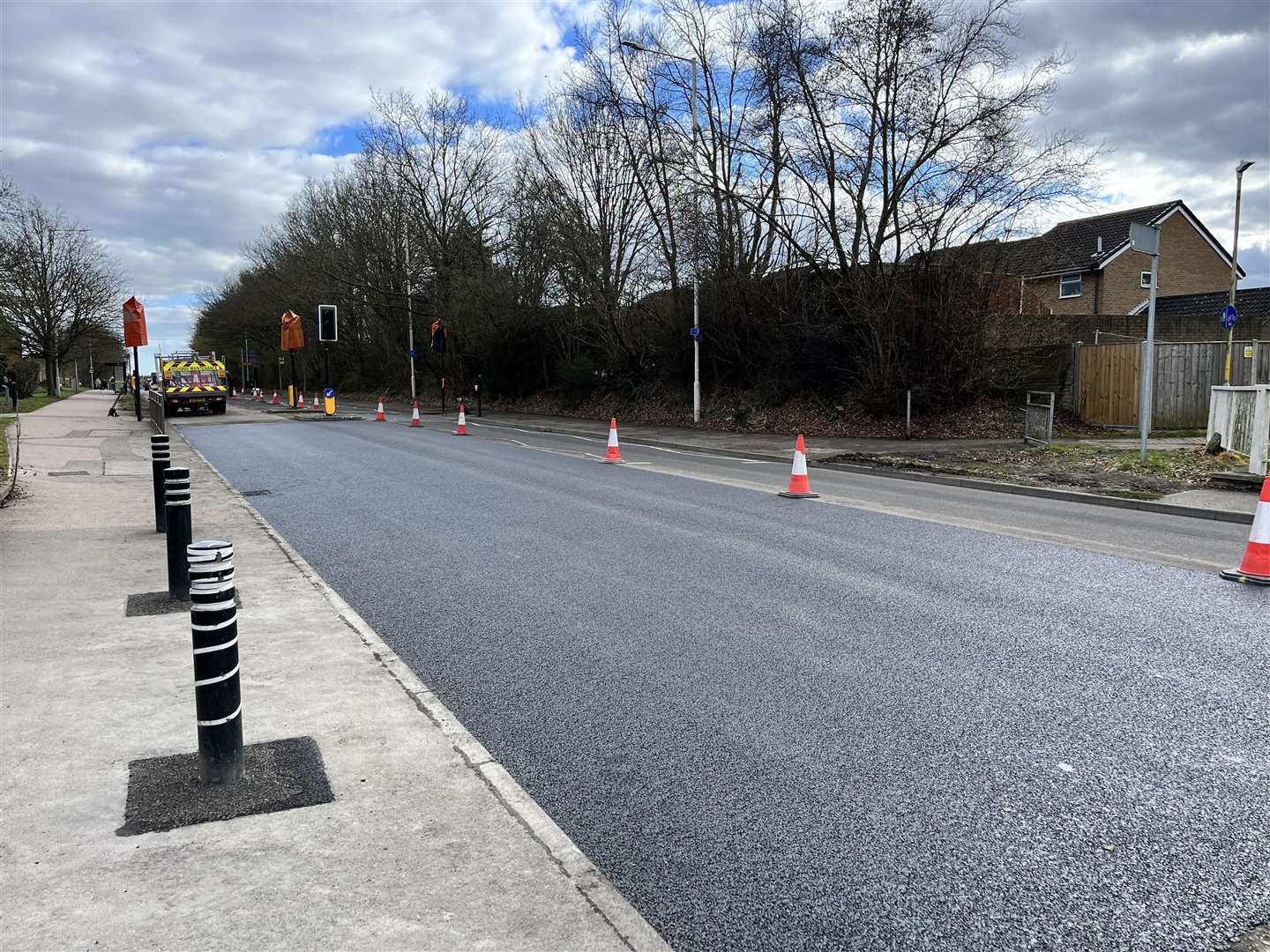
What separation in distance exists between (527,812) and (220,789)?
1.23 m

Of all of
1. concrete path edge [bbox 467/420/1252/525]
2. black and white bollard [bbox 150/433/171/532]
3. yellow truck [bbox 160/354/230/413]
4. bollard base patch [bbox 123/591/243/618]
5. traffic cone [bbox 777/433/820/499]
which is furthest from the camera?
yellow truck [bbox 160/354/230/413]

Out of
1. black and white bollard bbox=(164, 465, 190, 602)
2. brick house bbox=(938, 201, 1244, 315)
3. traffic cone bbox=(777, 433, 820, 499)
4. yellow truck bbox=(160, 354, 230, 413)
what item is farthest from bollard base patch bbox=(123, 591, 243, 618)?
brick house bbox=(938, 201, 1244, 315)

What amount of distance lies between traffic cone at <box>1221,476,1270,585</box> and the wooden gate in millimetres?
14811

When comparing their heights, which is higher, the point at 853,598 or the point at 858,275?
the point at 858,275

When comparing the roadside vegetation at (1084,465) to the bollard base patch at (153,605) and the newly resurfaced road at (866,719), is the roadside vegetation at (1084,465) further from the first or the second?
the bollard base patch at (153,605)

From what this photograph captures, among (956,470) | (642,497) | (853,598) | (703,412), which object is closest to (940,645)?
(853,598)

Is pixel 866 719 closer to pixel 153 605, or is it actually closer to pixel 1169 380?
pixel 153 605

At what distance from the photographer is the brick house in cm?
3891

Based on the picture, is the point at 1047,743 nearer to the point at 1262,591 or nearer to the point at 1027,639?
the point at 1027,639

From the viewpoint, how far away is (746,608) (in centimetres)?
618

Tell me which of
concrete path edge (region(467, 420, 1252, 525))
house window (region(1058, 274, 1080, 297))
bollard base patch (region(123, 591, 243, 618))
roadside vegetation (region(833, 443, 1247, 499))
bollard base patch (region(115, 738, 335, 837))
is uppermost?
house window (region(1058, 274, 1080, 297))

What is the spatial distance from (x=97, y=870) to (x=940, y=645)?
4.34 meters

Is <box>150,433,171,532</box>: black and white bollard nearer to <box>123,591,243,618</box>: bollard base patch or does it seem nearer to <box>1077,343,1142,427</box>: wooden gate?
<box>123,591,243,618</box>: bollard base patch

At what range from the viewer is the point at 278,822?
10.4 ft
